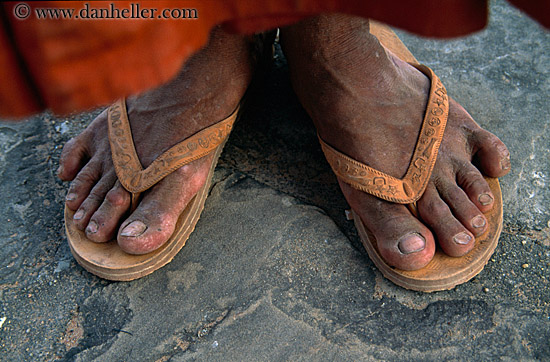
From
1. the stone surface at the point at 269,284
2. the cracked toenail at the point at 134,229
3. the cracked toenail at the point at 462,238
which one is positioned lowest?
the stone surface at the point at 269,284

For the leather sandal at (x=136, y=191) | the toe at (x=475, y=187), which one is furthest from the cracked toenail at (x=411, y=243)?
the leather sandal at (x=136, y=191)

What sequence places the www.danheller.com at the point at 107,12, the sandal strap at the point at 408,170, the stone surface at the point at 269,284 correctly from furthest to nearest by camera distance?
the sandal strap at the point at 408,170, the stone surface at the point at 269,284, the www.danheller.com at the point at 107,12

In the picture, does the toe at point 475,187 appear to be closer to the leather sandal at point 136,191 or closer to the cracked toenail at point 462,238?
the cracked toenail at point 462,238

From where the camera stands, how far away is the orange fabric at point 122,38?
54cm

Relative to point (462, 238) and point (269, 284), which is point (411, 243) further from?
point (269, 284)

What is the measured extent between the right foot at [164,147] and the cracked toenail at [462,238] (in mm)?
718

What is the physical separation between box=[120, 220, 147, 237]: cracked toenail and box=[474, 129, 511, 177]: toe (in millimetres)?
976

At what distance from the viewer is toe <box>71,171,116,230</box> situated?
4.29ft

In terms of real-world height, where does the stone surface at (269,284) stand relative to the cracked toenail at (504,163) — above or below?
below

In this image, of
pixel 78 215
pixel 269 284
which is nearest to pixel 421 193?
pixel 269 284

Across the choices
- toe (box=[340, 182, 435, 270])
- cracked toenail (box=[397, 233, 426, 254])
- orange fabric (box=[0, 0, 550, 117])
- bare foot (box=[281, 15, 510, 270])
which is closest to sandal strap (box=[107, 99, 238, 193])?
bare foot (box=[281, 15, 510, 270])

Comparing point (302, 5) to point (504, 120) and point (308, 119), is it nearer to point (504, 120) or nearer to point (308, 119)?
point (308, 119)

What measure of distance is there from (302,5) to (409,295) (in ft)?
2.86

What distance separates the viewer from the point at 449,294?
1.23 meters
